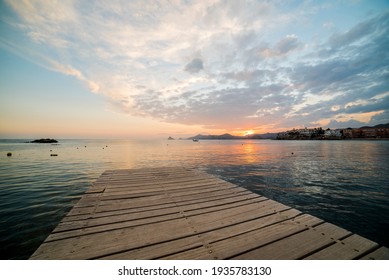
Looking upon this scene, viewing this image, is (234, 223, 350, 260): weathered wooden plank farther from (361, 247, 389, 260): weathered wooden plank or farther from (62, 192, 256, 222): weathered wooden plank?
(62, 192, 256, 222): weathered wooden plank

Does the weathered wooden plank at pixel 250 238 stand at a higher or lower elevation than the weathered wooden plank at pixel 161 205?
higher

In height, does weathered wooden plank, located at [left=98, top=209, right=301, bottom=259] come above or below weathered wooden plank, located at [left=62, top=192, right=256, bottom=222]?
above

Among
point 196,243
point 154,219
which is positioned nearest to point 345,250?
point 196,243

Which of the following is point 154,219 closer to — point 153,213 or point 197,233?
point 153,213

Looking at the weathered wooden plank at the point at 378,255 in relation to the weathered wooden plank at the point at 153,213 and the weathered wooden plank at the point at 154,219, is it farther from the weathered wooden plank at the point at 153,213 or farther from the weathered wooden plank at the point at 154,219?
the weathered wooden plank at the point at 153,213

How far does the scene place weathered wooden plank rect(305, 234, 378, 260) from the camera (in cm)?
281

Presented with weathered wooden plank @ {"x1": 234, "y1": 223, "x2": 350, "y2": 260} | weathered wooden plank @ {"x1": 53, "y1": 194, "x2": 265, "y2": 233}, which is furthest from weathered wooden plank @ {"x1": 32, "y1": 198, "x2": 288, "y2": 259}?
weathered wooden plank @ {"x1": 234, "y1": 223, "x2": 350, "y2": 260}

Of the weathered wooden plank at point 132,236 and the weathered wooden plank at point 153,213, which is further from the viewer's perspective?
the weathered wooden plank at point 153,213

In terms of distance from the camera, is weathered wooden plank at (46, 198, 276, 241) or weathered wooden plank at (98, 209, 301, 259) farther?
weathered wooden plank at (46, 198, 276, 241)

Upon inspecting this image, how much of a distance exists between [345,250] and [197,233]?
2.52 meters

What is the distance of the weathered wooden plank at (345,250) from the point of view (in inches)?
111

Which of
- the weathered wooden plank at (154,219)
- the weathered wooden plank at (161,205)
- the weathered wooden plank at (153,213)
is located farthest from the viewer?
the weathered wooden plank at (161,205)

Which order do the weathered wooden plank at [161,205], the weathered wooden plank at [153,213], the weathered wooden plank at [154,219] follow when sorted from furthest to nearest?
1. the weathered wooden plank at [161,205]
2. the weathered wooden plank at [153,213]
3. the weathered wooden plank at [154,219]

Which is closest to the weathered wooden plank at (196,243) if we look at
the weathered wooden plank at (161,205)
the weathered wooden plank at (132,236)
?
the weathered wooden plank at (132,236)
